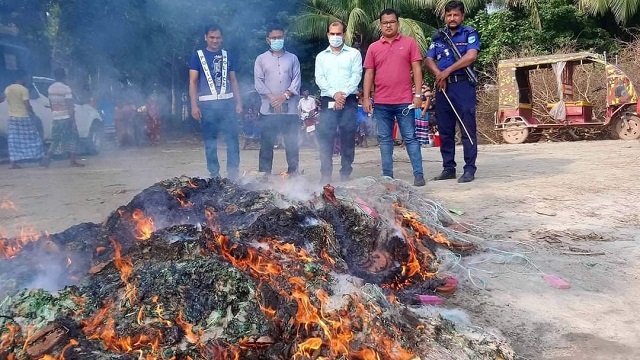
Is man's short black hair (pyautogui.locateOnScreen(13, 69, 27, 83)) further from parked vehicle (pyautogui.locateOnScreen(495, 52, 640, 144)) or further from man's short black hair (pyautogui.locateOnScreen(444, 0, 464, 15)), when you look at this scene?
parked vehicle (pyautogui.locateOnScreen(495, 52, 640, 144))

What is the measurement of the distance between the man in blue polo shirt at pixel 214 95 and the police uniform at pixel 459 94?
259 centimetres

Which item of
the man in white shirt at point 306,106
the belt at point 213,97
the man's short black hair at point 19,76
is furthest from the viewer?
the man in white shirt at point 306,106

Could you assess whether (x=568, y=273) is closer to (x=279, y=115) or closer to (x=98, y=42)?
(x=279, y=115)

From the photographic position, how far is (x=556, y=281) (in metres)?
3.78

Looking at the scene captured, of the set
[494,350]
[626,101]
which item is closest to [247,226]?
[494,350]

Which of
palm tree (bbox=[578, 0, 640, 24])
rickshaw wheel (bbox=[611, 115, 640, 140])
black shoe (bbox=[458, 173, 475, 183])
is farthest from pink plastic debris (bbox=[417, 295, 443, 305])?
palm tree (bbox=[578, 0, 640, 24])

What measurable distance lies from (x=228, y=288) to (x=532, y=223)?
343cm

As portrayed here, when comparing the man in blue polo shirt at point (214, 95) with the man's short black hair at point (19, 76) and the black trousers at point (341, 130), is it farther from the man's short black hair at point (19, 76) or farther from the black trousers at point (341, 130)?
the man's short black hair at point (19, 76)

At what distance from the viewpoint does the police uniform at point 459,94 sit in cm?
673

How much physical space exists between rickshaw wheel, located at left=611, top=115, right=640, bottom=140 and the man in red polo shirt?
8.08m

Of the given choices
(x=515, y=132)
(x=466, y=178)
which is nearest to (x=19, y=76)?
(x=466, y=178)

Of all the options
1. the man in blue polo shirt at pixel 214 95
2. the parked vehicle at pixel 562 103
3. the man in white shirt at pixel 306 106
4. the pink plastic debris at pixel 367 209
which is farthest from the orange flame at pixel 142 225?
the parked vehicle at pixel 562 103

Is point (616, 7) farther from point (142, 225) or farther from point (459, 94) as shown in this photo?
point (142, 225)

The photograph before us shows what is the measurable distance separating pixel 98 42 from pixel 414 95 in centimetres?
408
